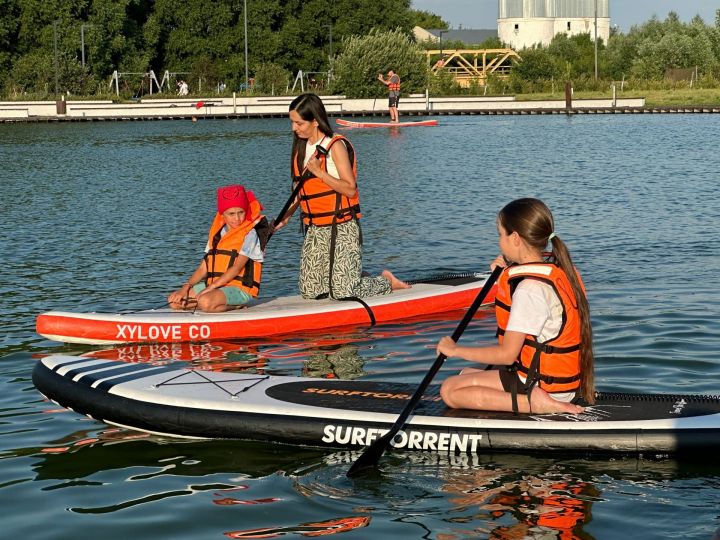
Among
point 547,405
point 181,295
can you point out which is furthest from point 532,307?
point 181,295

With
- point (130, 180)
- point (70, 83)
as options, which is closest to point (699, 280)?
point (130, 180)

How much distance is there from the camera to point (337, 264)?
9.80m

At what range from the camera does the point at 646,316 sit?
34.1 feet

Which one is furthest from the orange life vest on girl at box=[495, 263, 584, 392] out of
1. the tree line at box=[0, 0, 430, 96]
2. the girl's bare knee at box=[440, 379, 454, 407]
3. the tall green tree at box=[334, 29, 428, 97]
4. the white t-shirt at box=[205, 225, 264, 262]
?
the tree line at box=[0, 0, 430, 96]

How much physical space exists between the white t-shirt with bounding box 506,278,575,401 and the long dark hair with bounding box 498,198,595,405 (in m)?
0.13

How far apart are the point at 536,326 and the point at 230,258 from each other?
4.18m

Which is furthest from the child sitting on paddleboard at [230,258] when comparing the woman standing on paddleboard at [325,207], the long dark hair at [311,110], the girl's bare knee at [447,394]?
the girl's bare knee at [447,394]

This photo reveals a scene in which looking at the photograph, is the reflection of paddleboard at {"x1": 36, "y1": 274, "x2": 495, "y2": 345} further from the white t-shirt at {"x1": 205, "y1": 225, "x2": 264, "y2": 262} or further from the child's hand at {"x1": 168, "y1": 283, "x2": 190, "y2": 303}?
the white t-shirt at {"x1": 205, "y1": 225, "x2": 264, "y2": 262}

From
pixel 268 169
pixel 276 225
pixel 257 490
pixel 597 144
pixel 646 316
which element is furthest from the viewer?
pixel 597 144

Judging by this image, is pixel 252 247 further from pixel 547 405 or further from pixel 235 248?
pixel 547 405

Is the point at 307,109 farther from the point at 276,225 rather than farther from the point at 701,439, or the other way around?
the point at 701,439

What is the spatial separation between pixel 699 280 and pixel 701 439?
243 inches

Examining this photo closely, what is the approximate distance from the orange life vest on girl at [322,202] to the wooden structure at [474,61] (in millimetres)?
62736

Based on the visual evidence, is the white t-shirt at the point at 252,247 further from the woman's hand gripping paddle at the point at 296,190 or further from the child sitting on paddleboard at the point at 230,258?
the woman's hand gripping paddle at the point at 296,190
